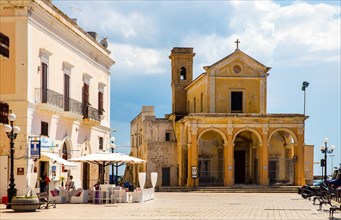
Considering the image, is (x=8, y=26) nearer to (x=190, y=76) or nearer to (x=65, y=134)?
(x=65, y=134)

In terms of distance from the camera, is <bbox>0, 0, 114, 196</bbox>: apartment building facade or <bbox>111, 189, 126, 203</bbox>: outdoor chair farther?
<bbox>111, 189, 126, 203</bbox>: outdoor chair

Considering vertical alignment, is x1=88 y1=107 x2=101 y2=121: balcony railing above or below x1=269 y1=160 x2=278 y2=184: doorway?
above

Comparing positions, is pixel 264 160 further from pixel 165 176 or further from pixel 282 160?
→ pixel 165 176

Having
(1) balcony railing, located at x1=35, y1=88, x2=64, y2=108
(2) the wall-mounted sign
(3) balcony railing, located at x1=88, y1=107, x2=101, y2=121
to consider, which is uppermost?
(1) balcony railing, located at x1=35, y1=88, x2=64, y2=108

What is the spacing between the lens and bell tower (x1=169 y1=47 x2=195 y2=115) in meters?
63.4

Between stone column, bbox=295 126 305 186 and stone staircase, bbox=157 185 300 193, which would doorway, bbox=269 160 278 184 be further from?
stone staircase, bbox=157 185 300 193

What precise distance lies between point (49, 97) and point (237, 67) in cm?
2768

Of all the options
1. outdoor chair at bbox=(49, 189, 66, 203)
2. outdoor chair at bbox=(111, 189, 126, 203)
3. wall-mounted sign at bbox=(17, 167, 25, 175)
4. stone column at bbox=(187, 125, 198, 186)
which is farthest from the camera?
stone column at bbox=(187, 125, 198, 186)

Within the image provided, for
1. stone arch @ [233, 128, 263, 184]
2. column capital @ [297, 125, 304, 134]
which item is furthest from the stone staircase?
column capital @ [297, 125, 304, 134]

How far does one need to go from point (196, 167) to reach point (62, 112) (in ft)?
70.8

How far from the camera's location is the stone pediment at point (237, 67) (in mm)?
56781

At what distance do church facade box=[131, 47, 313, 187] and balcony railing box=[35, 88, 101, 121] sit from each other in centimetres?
1455

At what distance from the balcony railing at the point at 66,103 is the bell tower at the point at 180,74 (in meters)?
22.6

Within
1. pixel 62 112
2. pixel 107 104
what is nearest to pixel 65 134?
pixel 62 112
